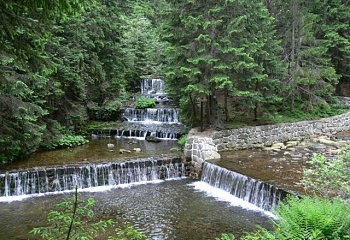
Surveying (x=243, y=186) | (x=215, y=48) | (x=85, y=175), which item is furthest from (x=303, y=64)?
(x=85, y=175)

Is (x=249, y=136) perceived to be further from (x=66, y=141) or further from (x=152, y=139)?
(x=66, y=141)

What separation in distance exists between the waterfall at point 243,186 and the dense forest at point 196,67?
3290mm

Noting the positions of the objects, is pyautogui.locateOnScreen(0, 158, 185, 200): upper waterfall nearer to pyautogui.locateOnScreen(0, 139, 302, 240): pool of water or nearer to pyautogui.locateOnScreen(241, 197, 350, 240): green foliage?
pyautogui.locateOnScreen(0, 139, 302, 240): pool of water

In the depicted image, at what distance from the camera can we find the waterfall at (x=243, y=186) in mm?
9094

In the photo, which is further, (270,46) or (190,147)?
(270,46)

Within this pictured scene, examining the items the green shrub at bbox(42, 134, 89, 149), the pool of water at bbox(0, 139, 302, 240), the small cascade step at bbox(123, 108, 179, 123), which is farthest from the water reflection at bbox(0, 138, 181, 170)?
the small cascade step at bbox(123, 108, 179, 123)

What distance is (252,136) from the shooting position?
1459 cm

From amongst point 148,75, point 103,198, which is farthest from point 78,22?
point 148,75

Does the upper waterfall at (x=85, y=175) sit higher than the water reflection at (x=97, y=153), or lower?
lower

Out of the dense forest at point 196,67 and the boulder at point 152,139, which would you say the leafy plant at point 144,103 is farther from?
the boulder at point 152,139

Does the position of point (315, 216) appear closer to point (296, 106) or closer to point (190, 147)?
point (190, 147)

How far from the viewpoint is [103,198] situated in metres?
10.3

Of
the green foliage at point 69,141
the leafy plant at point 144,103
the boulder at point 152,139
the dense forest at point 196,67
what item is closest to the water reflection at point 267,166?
the dense forest at point 196,67

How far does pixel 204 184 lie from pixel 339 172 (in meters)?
6.00
